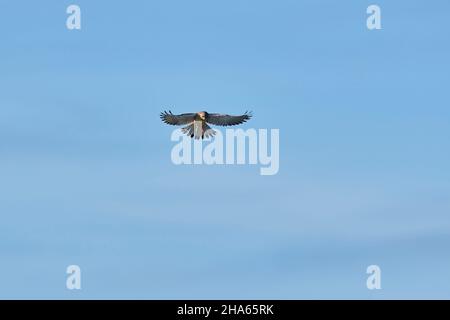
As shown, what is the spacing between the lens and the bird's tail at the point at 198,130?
39531 mm

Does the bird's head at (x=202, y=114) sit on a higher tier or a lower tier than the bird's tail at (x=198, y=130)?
higher

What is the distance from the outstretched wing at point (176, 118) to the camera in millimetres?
40125

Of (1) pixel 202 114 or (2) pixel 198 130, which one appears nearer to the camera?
(1) pixel 202 114

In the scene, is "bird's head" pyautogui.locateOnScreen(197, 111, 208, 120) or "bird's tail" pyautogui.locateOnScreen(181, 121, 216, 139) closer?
"bird's head" pyautogui.locateOnScreen(197, 111, 208, 120)

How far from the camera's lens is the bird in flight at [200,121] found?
39531 millimetres

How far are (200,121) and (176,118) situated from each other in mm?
1184

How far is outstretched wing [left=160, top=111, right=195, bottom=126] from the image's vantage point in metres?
40.1

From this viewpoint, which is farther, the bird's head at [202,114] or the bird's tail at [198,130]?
the bird's tail at [198,130]

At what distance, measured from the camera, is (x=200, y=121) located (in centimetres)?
3959

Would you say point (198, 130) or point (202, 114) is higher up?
point (202, 114)

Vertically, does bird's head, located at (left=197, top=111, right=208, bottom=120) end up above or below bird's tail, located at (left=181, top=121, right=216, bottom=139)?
above
